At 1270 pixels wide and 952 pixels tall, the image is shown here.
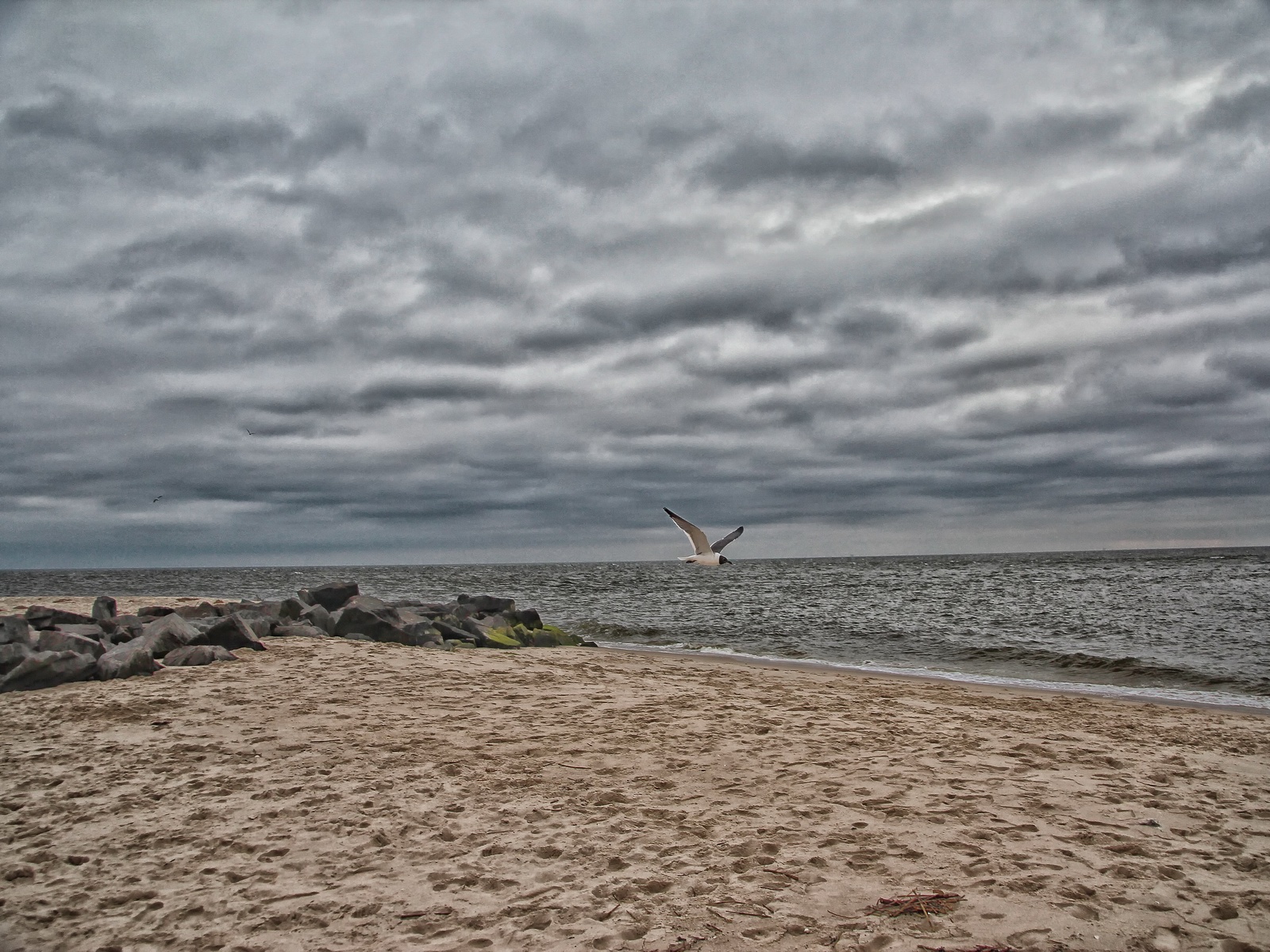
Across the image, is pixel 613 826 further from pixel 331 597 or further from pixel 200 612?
pixel 331 597

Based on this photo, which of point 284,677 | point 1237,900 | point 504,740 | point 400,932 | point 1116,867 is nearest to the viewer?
point 400,932

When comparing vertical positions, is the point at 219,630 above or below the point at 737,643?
above

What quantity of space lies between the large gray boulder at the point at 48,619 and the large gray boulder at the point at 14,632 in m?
2.50

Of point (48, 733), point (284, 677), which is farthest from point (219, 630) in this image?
point (48, 733)

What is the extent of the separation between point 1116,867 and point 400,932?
3.92 meters

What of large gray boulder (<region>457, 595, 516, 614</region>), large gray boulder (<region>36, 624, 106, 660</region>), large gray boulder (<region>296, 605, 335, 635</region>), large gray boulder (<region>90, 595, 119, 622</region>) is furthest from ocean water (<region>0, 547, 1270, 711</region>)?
large gray boulder (<region>36, 624, 106, 660</region>)

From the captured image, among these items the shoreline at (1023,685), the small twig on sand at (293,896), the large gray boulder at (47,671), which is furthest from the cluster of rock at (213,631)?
the small twig on sand at (293,896)

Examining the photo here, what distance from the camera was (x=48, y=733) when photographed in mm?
7820

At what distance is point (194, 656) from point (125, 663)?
102cm

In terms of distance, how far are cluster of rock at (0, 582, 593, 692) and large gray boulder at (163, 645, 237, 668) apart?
0.01 m

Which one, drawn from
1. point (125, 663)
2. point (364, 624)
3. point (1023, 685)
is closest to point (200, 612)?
point (364, 624)

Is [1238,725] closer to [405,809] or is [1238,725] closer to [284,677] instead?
[405,809]

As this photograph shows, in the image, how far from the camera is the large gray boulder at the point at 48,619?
1466 cm

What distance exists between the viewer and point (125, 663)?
10695 mm
